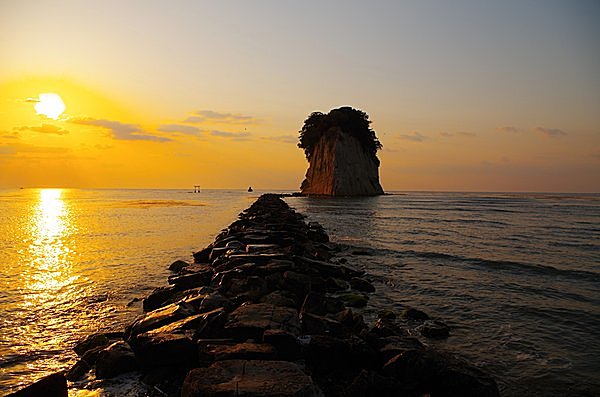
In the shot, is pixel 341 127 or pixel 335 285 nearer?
pixel 335 285

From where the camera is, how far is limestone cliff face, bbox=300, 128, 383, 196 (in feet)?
251

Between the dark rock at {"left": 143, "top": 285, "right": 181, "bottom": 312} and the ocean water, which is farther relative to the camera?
the dark rock at {"left": 143, "top": 285, "right": 181, "bottom": 312}

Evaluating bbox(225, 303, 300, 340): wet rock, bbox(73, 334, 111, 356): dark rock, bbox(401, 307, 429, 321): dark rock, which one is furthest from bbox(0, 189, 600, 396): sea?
bbox(225, 303, 300, 340): wet rock

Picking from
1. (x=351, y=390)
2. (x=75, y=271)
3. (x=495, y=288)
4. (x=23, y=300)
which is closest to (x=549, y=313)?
(x=495, y=288)

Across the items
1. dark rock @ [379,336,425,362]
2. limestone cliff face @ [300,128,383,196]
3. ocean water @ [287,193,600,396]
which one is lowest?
ocean water @ [287,193,600,396]

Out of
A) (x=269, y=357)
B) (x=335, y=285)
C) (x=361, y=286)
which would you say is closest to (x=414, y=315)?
(x=361, y=286)

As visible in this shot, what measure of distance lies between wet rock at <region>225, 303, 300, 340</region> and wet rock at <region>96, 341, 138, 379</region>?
3.47 feet

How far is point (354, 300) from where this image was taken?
7512 millimetres

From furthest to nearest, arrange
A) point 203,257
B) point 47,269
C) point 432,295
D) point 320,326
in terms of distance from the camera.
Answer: point 203,257 < point 47,269 < point 432,295 < point 320,326

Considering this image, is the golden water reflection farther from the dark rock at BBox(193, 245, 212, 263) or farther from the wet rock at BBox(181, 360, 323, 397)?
the wet rock at BBox(181, 360, 323, 397)

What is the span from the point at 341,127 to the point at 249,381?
256 ft

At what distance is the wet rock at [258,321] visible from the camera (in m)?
4.62

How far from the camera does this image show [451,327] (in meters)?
6.36

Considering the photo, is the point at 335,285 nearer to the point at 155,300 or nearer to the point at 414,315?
the point at 414,315
